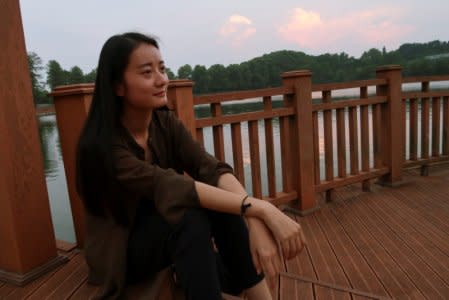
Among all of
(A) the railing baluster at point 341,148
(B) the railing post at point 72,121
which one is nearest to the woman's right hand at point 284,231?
(B) the railing post at point 72,121

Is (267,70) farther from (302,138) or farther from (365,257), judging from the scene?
(365,257)

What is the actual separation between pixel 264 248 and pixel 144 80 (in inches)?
29.2

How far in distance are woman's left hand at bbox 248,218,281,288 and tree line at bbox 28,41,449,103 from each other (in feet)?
2.56

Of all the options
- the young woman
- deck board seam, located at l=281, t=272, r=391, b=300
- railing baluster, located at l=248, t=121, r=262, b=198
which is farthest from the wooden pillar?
railing baluster, located at l=248, t=121, r=262, b=198

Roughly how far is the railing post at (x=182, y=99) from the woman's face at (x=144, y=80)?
0.87m

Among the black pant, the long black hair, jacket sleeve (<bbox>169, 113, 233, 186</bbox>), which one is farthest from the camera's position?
jacket sleeve (<bbox>169, 113, 233, 186</bbox>)

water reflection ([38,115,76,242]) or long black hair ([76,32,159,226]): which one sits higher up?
long black hair ([76,32,159,226])

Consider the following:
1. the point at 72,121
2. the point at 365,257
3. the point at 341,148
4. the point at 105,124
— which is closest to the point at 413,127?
the point at 341,148

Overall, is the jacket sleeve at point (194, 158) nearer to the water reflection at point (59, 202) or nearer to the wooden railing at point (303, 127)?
the wooden railing at point (303, 127)

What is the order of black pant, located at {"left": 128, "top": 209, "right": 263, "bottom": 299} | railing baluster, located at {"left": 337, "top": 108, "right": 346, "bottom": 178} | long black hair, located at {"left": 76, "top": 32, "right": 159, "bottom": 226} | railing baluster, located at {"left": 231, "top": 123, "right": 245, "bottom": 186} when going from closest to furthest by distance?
black pant, located at {"left": 128, "top": 209, "right": 263, "bottom": 299}
long black hair, located at {"left": 76, "top": 32, "right": 159, "bottom": 226}
railing baluster, located at {"left": 231, "top": 123, "right": 245, "bottom": 186}
railing baluster, located at {"left": 337, "top": 108, "right": 346, "bottom": 178}

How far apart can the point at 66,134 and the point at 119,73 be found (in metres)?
0.95

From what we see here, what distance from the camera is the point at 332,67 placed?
10.6m

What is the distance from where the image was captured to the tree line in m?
3.91

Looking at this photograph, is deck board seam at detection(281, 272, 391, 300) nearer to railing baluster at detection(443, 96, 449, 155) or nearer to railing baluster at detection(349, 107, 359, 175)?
railing baluster at detection(349, 107, 359, 175)
